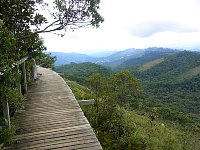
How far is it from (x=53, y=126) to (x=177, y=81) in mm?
122636

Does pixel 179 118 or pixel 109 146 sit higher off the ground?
pixel 109 146

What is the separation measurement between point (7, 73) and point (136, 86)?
2715 centimetres

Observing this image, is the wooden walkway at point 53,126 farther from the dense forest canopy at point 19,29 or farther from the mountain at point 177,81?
the mountain at point 177,81

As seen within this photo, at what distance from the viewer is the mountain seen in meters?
85.4

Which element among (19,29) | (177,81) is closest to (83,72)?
(177,81)

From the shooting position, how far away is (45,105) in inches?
334

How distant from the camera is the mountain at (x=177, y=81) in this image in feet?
280

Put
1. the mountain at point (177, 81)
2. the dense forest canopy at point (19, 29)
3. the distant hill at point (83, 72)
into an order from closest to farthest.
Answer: the dense forest canopy at point (19, 29)
the distant hill at point (83, 72)
the mountain at point (177, 81)

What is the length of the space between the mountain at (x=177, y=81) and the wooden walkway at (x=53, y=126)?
210ft

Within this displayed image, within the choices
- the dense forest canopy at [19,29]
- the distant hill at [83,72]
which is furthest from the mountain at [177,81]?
the dense forest canopy at [19,29]

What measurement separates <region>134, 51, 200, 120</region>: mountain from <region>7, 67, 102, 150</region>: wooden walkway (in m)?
63.9

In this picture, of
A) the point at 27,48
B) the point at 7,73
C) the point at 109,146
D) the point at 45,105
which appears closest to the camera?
the point at 7,73

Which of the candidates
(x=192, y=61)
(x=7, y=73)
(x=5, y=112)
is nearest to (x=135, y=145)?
(x=5, y=112)

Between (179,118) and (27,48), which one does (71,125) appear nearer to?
(27,48)
